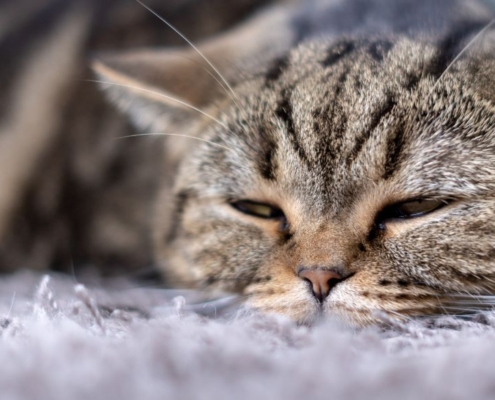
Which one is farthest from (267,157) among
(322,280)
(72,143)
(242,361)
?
(72,143)

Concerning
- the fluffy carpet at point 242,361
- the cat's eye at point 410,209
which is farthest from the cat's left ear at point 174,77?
the fluffy carpet at point 242,361

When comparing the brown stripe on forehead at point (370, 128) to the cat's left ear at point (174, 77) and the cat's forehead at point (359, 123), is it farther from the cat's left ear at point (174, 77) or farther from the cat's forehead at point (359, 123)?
the cat's left ear at point (174, 77)

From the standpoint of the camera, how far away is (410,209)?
42.5 inches

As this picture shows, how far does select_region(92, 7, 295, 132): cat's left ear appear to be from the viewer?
146cm

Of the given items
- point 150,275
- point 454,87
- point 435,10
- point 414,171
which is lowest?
point 150,275

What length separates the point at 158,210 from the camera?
5.46ft

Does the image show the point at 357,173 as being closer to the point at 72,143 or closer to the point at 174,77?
the point at 174,77

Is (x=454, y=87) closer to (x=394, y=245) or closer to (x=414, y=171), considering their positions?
(x=414, y=171)

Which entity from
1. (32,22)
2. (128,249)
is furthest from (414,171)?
(32,22)

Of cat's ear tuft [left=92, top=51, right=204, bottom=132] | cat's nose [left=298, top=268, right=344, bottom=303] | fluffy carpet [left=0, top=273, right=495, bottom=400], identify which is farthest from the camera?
cat's ear tuft [left=92, top=51, right=204, bottom=132]

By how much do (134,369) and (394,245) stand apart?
575mm

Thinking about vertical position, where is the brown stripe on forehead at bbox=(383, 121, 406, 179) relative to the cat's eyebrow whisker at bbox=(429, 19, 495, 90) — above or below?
below

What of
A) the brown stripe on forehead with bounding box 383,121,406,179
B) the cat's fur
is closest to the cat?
the brown stripe on forehead with bounding box 383,121,406,179

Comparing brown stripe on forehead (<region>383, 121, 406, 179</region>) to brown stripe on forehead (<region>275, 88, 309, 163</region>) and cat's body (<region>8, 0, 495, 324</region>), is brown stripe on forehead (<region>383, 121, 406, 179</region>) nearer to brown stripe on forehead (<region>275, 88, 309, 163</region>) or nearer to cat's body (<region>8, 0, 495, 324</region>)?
cat's body (<region>8, 0, 495, 324</region>)
